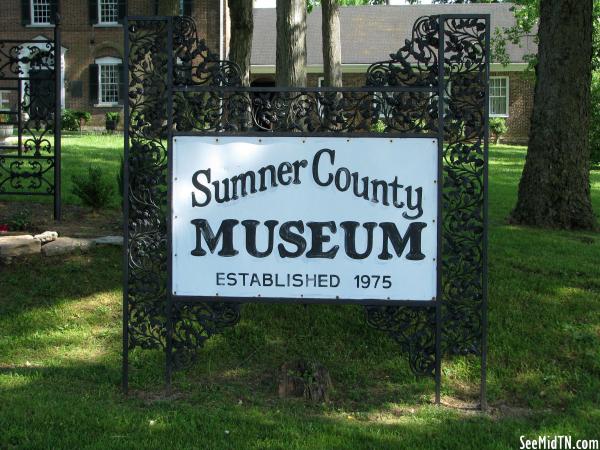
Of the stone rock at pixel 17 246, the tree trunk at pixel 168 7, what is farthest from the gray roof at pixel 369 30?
the stone rock at pixel 17 246

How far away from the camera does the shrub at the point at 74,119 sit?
31.0 meters

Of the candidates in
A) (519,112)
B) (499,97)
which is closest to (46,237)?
(519,112)

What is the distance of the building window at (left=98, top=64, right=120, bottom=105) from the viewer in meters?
34.2

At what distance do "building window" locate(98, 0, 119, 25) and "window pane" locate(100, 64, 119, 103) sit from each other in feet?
5.79

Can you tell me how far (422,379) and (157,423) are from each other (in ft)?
5.77

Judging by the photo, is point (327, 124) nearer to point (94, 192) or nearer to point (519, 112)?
point (94, 192)

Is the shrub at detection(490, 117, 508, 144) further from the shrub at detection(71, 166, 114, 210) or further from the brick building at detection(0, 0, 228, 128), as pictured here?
the shrub at detection(71, 166, 114, 210)

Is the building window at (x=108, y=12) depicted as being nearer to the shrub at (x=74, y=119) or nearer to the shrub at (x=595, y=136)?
the shrub at (x=74, y=119)

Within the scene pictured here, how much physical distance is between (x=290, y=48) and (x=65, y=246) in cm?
295

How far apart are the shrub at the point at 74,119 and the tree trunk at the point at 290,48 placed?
76.9 ft

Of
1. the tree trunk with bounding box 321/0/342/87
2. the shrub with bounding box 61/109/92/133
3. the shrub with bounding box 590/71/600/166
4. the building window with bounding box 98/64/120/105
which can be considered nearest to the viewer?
the tree trunk with bounding box 321/0/342/87

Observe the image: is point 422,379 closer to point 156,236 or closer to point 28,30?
point 156,236

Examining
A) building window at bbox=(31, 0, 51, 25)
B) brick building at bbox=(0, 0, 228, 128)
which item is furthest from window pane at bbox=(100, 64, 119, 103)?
building window at bbox=(31, 0, 51, 25)

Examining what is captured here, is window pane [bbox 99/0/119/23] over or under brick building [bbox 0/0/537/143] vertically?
over
